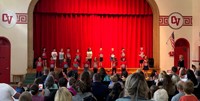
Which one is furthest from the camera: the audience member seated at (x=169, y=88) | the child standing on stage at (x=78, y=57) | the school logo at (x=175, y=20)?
the child standing on stage at (x=78, y=57)

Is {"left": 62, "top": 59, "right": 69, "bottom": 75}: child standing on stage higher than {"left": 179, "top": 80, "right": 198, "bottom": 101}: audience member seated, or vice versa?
{"left": 179, "top": 80, "right": 198, "bottom": 101}: audience member seated

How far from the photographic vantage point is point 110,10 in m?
21.4

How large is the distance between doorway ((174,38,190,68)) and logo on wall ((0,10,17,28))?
9.57m

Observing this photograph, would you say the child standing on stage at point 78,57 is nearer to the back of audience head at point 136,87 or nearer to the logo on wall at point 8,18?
the logo on wall at point 8,18

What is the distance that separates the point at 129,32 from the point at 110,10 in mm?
1887

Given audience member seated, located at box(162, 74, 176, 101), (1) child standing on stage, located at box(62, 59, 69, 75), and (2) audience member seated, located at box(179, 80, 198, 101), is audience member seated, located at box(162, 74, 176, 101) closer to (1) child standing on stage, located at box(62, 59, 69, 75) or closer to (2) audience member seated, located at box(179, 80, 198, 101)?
(2) audience member seated, located at box(179, 80, 198, 101)

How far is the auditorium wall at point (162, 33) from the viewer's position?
18969 mm

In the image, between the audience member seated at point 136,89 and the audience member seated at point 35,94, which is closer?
the audience member seated at point 136,89

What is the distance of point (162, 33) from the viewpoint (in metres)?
20.2

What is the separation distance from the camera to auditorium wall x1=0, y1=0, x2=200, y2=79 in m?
19.0

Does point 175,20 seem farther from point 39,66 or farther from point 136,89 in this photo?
point 136,89

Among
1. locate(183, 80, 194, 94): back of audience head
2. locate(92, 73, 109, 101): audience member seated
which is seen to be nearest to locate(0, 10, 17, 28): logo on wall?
locate(92, 73, 109, 101): audience member seated

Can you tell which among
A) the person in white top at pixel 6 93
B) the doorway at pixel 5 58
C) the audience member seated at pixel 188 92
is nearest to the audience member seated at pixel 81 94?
the person in white top at pixel 6 93

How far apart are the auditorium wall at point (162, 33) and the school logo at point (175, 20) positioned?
174mm
